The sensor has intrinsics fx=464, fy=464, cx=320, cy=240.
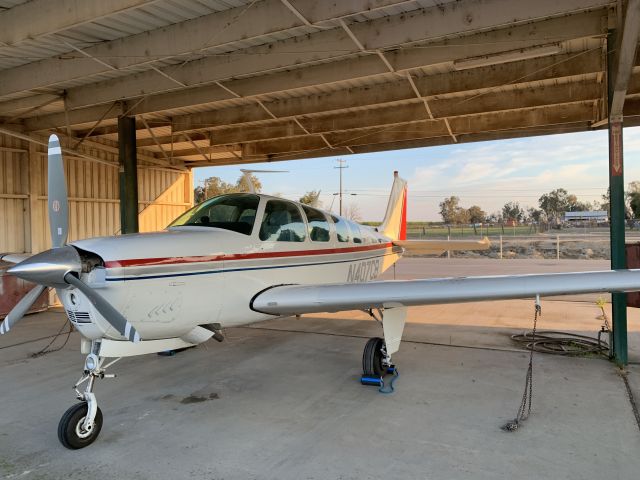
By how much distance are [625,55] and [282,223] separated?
13.1ft

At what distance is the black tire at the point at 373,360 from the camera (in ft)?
17.4

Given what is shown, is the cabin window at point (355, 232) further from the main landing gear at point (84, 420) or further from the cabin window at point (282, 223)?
the main landing gear at point (84, 420)

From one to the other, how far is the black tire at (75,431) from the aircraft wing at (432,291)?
1759 mm

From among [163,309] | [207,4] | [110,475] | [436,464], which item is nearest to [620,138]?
[436,464]

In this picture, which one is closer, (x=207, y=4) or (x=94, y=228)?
(x=207, y=4)

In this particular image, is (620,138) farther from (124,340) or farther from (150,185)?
(150,185)

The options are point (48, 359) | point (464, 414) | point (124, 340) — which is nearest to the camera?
point (124, 340)

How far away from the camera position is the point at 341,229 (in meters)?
6.82

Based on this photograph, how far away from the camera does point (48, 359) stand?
6551mm

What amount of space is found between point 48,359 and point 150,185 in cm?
871

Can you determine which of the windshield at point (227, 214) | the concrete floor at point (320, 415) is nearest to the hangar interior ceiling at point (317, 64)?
the windshield at point (227, 214)

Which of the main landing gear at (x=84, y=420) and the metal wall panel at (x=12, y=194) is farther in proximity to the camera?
the metal wall panel at (x=12, y=194)

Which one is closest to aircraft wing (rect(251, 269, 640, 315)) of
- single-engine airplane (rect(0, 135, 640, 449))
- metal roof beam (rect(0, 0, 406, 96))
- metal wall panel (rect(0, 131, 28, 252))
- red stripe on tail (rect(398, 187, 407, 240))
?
single-engine airplane (rect(0, 135, 640, 449))

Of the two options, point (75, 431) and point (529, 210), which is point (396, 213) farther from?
point (529, 210)
